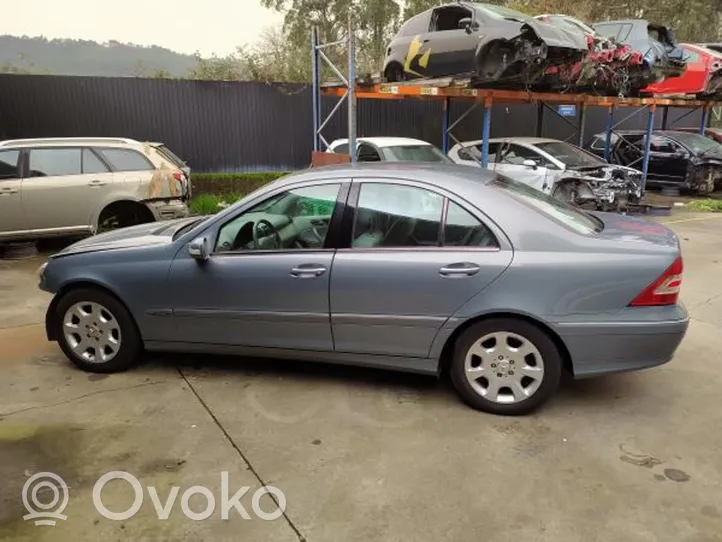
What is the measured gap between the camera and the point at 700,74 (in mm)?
14258

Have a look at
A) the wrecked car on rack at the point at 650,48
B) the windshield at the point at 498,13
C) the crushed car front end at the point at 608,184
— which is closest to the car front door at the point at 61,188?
the windshield at the point at 498,13

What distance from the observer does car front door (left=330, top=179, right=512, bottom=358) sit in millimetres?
3451

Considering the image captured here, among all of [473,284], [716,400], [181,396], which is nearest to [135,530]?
[181,396]

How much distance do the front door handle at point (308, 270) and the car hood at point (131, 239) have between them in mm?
1005

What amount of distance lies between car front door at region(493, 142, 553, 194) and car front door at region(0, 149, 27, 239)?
7.80 metres

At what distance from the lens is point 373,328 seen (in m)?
3.64

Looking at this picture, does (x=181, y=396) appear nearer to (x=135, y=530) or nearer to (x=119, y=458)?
(x=119, y=458)

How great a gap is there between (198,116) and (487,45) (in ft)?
20.7

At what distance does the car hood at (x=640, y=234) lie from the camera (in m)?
3.46

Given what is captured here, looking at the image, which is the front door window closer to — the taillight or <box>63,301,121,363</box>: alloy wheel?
<box>63,301,121,363</box>: alloy wheel

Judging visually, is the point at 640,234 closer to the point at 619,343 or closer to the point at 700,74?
the point at 619,343

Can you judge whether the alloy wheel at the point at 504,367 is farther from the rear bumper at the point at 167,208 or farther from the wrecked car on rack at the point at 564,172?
the wrecked car on rack at the point at 564,172

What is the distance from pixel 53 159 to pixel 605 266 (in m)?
7.00

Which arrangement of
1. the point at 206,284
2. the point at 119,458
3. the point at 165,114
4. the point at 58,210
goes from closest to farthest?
the point at 119,458 → the point at 206,284 → the point at 58,210 → the point at 165,114
